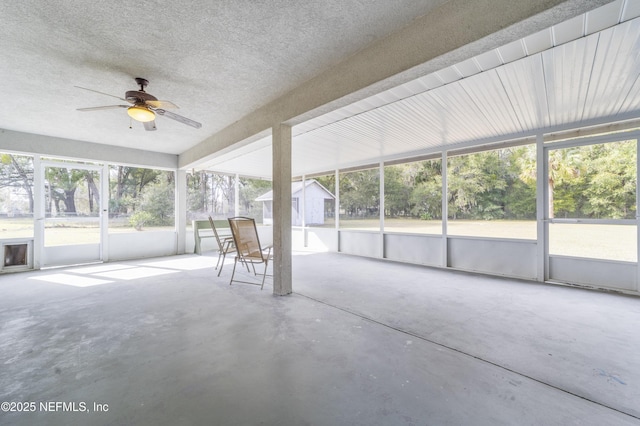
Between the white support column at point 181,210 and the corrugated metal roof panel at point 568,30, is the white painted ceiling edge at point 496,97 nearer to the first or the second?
the corrugated metal roof panel at point 568,30

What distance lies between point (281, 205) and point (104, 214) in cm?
529

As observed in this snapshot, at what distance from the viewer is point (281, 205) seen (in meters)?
3.83

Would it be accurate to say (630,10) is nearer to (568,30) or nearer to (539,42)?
(568,30)

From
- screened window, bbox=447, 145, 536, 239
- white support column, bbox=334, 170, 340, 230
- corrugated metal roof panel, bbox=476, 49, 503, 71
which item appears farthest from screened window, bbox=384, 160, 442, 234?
corrugated metal roof panel, bbox=476, 49, 503, 71

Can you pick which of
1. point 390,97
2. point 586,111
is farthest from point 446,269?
point 390,97

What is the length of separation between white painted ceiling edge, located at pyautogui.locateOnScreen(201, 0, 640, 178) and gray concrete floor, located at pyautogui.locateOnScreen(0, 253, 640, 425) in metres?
2.53

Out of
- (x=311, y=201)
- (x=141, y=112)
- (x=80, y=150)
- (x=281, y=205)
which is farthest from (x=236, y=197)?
(x=141, y=112)

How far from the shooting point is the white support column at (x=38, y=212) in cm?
556

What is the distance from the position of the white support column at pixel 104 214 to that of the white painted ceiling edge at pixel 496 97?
11.3ft

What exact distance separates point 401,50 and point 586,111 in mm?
3496

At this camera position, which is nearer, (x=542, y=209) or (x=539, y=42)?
(x=539, y=42)

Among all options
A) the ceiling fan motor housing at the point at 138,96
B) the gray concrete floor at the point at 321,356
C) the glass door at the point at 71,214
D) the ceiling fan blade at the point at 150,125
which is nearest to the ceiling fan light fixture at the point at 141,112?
the ceiling fan motor housing at the point at 138,96

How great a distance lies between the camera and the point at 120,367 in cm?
203

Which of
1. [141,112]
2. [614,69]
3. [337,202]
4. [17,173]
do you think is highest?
[614,69]
